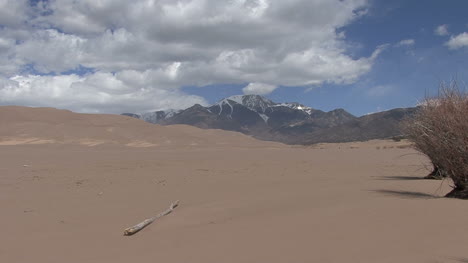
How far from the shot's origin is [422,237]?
5.80 metres

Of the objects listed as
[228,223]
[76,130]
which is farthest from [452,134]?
[76,130]

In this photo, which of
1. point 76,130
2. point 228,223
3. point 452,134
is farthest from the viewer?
point 76,130

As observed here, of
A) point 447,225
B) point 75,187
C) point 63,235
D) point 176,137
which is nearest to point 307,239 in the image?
point 447,225

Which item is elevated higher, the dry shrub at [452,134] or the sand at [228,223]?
the dry shrub at [452,134]

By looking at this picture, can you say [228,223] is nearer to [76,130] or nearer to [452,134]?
[452,134]

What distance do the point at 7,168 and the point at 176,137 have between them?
36109mm

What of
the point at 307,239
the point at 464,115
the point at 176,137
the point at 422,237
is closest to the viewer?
the point at 422,237

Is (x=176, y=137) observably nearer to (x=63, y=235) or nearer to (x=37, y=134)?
(x=37, y=134)

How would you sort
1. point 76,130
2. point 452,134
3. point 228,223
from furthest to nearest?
point 76,130
point 452,134
point 228,223

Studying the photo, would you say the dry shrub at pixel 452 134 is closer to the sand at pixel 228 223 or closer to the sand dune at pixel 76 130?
the sand at pixel 228 223

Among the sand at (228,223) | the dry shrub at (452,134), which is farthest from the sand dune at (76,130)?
the dry shrub at (452,134)

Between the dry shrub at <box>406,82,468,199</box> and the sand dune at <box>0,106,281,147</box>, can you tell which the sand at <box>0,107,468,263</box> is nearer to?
the dry shrub at <box>406,82,468,199</box>

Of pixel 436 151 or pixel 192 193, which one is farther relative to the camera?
pixel 192 193

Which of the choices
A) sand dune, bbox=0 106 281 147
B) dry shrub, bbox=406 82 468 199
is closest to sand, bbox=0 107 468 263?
dry shrub, bbox=406 82 468 199
